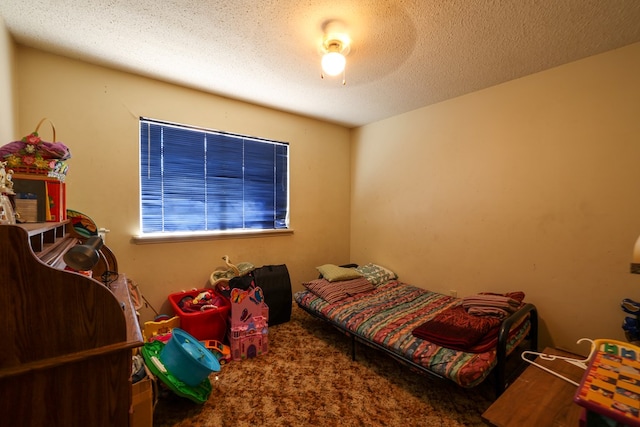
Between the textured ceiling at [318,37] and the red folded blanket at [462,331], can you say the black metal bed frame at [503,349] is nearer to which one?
the red folded blanket at [462,331]

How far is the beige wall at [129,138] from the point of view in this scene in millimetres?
2049

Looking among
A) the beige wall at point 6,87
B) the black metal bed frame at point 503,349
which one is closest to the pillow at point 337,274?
the black metal bed frame at point 503,349

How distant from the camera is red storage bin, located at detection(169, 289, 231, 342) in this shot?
2266 mm

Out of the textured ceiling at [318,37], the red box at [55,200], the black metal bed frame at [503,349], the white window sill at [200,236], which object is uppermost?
the textured ceiling at [318,37]

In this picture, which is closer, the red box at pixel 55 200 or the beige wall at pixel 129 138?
the red box at pixel 55 200

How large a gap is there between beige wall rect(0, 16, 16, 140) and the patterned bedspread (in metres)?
2.60

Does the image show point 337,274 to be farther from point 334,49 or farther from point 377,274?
point 334,49

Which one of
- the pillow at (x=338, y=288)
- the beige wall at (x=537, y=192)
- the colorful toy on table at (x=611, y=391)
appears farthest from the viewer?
the pillow at (x=338, y=288)

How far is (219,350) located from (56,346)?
5.10 ft

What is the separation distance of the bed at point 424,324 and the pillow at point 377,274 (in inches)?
0.6

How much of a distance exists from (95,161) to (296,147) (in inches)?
80.0

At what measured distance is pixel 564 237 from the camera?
2129mm

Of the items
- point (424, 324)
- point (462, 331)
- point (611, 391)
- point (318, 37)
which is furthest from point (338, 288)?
point (318, 37)

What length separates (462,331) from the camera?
6.13 ft
